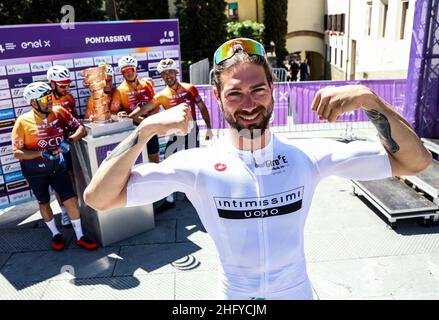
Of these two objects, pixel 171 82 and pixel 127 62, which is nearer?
pixel 171 82

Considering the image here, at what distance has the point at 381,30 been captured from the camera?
19.9m

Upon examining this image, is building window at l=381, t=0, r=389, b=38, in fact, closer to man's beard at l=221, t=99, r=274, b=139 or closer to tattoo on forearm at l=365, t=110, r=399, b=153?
tattoo on forearm at l=365, t=110, r=399, b=153

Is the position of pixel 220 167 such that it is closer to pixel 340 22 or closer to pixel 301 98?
pixel 301 98

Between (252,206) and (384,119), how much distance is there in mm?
799

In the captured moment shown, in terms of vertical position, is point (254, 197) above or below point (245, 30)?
below

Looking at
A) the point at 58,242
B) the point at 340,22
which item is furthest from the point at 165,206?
the point at 340,22

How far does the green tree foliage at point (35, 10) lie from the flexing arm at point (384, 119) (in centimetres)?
2267

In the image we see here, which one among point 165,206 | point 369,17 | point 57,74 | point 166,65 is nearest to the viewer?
point 57,74

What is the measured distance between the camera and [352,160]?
2.17 metres

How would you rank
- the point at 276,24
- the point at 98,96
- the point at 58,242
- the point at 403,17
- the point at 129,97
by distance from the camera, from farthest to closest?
the point at 276,24 → the point at 403,17 → the point at 129,97 → the point at 98,96 → the point at 58,242

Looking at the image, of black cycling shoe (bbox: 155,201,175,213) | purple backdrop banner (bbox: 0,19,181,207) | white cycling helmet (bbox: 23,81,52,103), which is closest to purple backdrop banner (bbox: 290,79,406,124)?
purple backdrop banner (bbox: 0,19,181,207)
